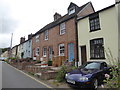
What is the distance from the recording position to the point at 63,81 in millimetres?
8227

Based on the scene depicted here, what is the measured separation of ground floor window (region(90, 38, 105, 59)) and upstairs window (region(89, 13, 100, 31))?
1.31m

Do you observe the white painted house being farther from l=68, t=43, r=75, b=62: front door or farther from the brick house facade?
l=68, t=43, r=75, b=62: front door

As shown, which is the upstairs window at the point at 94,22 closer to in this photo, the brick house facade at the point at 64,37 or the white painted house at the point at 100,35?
the white painted house at the point at 100,35

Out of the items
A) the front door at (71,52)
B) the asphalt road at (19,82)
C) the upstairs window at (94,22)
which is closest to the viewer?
the asphalt road at (19,82)

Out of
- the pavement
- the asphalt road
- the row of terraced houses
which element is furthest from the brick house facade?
the asphalt road

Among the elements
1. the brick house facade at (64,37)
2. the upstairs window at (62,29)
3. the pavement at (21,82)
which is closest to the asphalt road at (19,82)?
the pavement at (21,82)

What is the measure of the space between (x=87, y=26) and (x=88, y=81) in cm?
830

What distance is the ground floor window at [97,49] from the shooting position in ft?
37.6

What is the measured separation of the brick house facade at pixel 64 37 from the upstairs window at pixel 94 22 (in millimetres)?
2433

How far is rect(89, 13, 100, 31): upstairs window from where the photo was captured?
12123mm

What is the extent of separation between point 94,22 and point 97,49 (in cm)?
293

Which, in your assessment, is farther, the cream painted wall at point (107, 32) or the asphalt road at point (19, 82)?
the cream painted wall at point (107, 32)

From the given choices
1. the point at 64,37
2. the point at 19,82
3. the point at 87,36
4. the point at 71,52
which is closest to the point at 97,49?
the point at 87,36

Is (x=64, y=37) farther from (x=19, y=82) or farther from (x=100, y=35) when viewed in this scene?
(x=19, y=82)
